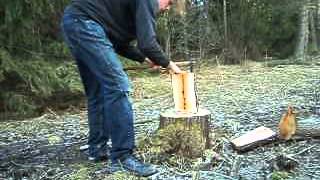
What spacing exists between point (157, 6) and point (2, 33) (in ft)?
11.1

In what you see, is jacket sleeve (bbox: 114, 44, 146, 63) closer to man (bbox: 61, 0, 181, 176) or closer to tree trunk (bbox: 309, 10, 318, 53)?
man (bbox: 61, 0, 181, 176)

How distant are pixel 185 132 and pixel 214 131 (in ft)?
3.20

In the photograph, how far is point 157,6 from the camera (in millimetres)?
3359

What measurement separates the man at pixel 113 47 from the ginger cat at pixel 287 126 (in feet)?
4.00

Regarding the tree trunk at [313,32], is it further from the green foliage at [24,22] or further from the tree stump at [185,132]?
the tree stump at [185,132]

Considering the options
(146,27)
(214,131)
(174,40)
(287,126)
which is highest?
(146,27)

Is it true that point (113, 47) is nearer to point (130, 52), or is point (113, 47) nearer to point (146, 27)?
point (130, 52)

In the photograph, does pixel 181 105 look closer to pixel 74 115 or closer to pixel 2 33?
pixel 74 115

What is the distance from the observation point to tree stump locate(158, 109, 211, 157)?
3893mm

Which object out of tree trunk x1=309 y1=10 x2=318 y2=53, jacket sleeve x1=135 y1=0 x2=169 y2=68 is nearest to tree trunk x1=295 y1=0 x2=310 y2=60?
tree trunk x1=309 y1=10 x2=318 y2=53

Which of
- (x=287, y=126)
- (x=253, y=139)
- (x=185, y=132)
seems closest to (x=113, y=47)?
(x=185, y=132)

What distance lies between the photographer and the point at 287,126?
430cm

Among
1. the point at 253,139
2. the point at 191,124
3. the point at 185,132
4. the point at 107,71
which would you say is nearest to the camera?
the point at 107,71

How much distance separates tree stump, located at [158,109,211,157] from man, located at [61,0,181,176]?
42 centimetres
